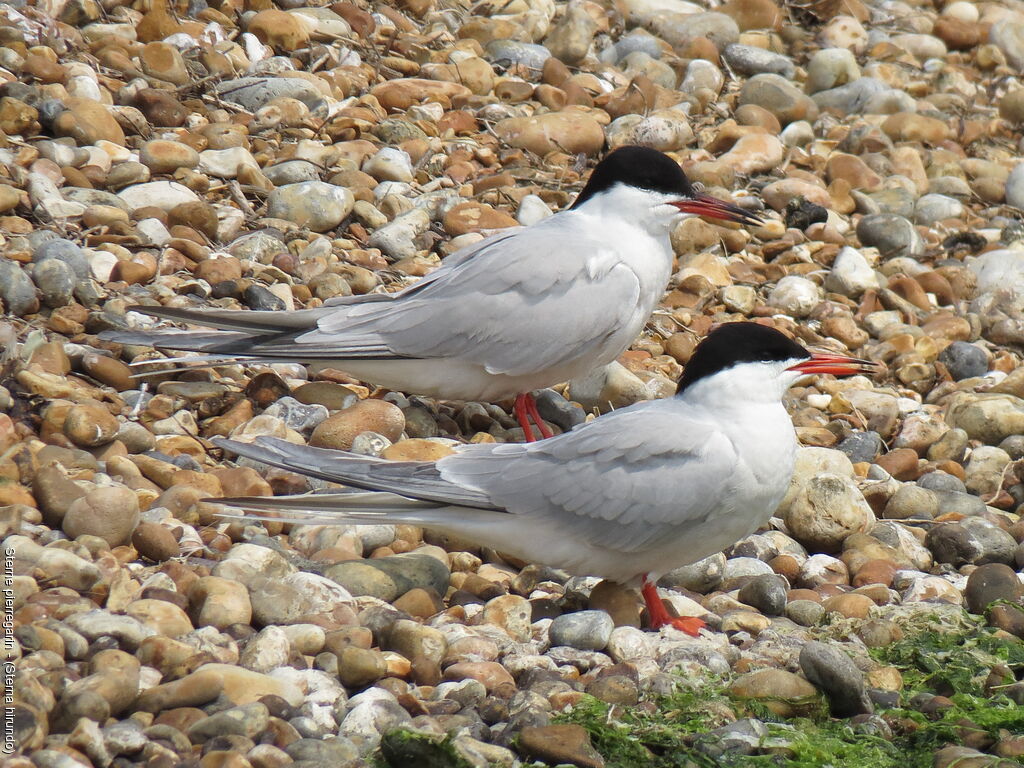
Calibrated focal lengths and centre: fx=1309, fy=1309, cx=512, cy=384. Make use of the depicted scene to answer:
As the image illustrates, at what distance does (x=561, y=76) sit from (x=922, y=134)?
2.26 m

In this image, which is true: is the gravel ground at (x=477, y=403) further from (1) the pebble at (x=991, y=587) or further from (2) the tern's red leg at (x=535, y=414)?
(2) the tern's red leg at (x=535, y=414)

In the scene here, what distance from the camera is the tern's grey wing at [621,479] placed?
3797 mm

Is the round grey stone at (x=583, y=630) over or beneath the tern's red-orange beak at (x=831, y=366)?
beneath

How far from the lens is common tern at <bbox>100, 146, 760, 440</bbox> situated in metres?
4.74

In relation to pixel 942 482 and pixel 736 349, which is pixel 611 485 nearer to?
pixel 736 349

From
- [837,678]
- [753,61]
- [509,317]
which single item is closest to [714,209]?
[509,317]

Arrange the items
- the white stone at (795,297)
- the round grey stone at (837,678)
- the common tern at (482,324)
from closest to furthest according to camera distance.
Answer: the round grey stone at (837,678) → the common tern at (482,324) → the white stone at (795,297)

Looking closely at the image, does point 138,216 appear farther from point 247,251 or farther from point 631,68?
point 631,68

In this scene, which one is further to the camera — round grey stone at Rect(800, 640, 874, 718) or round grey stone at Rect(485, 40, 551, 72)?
round grey stone at Rect(485, 40, 551, 72)

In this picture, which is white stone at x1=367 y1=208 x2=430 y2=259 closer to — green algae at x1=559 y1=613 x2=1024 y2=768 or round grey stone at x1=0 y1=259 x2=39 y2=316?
round grey stone at x1=0 y1=259 x2=39 y2=316

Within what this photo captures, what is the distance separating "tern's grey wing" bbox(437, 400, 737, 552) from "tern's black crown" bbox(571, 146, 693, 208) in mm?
1489

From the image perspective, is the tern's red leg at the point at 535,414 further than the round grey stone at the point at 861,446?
No

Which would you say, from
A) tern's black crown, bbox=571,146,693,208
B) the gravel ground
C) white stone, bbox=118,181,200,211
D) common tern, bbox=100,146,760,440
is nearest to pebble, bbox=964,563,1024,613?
the gravel ground

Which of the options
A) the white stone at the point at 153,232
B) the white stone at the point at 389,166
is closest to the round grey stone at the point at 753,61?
the white stone at the point at 389,166
